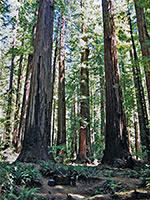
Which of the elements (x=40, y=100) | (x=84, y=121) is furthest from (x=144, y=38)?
(x=84, y=121)

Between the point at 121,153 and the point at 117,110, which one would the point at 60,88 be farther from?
the point at 121,153

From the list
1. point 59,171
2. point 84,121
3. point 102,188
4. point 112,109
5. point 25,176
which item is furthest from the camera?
point 84,121

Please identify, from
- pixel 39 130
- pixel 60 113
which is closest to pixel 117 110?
pixel 39 130

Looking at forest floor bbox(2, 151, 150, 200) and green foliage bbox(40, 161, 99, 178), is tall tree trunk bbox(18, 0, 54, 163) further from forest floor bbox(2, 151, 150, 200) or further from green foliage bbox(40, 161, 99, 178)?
forest floor bbox(2, 151, 150, 200)

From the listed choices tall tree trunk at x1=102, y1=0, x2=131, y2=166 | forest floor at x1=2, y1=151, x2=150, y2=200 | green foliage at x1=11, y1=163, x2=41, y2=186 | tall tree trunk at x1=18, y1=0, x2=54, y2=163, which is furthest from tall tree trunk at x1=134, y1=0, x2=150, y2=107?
green foliage at x1=11, y1=163, x2=41, y2=186

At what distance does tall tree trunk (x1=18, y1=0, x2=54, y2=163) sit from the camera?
5.59 meters

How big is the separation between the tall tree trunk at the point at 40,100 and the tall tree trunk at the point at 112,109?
7.73 feet

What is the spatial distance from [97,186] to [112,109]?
3.25 meters

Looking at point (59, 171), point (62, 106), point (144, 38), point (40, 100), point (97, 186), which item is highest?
point (144, 38)

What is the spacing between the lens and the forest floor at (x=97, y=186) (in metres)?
3.54

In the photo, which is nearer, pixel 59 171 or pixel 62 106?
pixel 59 171

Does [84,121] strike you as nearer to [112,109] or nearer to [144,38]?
[112,109]

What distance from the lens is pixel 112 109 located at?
6.96 meters

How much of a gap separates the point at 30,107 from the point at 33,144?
129 cm
